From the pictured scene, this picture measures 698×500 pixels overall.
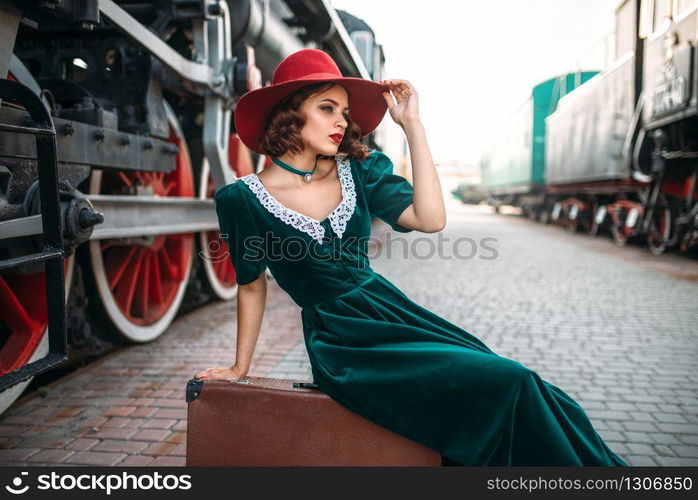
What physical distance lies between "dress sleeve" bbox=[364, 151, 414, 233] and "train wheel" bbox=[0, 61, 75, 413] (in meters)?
1.72

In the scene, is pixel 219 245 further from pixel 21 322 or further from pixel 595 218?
pixel 595 218

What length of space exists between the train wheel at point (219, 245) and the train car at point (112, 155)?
0.02 metres

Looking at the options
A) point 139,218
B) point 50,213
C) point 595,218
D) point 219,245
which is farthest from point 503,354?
point 595,218

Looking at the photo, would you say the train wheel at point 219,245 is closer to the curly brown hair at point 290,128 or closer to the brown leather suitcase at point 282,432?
the curly brown hair at point 290,128


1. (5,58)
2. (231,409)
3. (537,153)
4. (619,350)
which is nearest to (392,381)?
(231,409)

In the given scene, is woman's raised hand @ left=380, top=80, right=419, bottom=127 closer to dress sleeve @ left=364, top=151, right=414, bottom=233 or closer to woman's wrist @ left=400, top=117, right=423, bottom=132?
woman's wrist @ left=400, top=117, right=423, bottom=132

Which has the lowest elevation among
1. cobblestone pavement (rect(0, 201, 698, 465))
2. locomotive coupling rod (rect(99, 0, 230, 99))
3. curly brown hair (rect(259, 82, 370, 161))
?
cobblestone pavement (rect(0, 201, 698, 465))

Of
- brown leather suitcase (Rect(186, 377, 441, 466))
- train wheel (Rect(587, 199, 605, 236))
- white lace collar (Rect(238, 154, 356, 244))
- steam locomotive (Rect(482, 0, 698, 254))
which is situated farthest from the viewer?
train wheel (Rect(587, 199, 605, 236))

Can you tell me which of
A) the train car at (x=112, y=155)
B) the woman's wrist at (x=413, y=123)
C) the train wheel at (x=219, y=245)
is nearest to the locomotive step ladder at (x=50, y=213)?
the train car at (x=112, y=155)

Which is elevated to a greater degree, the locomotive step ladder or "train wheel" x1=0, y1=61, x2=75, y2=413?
the locomotive step ladder

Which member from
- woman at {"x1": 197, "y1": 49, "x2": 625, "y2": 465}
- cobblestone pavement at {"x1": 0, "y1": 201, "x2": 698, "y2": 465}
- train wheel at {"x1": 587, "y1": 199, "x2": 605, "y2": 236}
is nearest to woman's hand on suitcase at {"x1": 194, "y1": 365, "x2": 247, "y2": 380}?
woman at {"x1": 197, "y1": 49, "x2": 625, "y2": 465}

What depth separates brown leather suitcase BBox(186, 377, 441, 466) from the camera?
1505 millimetres

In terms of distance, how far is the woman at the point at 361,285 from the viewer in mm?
1403

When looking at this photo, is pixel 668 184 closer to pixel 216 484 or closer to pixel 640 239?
pixel 640 239
